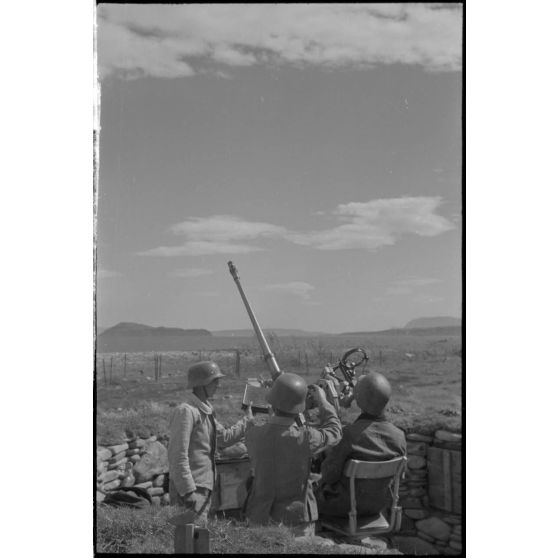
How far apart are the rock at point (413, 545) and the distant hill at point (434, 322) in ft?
6.27

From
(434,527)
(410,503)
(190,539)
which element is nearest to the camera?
(190,539)

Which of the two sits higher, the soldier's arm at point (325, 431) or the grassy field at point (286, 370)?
the grassy field at point (286, 370)

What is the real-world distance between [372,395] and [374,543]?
50.9 inches

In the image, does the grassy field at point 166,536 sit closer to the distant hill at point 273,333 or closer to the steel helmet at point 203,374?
the steel helmet at point 203,374

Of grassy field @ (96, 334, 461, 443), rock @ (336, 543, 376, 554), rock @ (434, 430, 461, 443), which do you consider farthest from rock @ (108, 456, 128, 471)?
rock @ (434, 430, 461, 443)

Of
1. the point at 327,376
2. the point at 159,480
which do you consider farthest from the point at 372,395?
the point at 159,480

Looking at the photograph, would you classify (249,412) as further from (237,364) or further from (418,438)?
(418,438)

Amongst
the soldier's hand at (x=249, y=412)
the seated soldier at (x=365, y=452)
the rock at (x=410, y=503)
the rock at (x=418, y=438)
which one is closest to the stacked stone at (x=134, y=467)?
the soldier's hand at (x=249, y=412)

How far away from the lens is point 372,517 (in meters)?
7.11

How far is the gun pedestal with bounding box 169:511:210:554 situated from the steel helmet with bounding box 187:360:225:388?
46.4 inches

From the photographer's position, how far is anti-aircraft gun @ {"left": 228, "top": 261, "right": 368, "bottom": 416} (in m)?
7.75

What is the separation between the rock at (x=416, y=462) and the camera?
8125 mm

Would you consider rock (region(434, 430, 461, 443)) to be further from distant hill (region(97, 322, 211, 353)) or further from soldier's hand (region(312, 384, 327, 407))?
distant hill (region(97, 322, 211, 353))

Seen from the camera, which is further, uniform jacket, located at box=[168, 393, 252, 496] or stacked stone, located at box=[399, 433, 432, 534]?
stacked stone, located at box=[399, 433, 432, 534]
